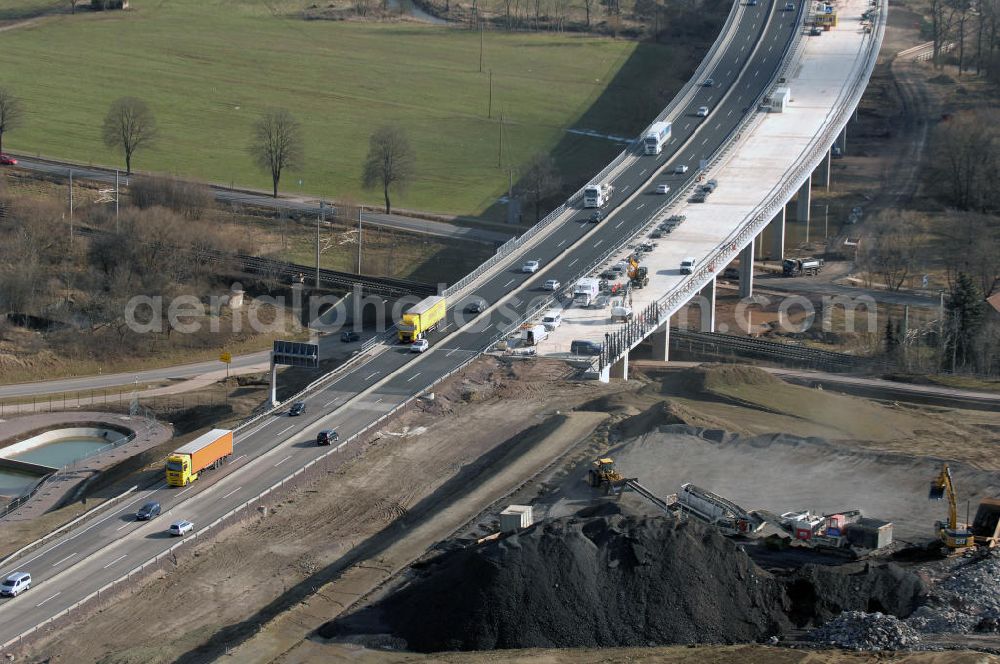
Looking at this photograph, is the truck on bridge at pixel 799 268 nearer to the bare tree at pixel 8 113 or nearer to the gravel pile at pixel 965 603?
the gravel pile at pixel 965 603

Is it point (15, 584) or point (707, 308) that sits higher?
point (707, 308)

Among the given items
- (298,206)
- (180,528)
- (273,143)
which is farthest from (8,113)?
(180,528)

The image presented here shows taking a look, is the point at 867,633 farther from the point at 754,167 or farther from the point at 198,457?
the point at 754,167

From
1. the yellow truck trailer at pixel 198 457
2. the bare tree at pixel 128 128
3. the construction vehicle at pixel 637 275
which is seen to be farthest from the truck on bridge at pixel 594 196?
the yellow truck trailer at pixel 198 457

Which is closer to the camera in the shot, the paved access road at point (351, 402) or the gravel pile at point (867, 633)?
the gravel pile at point (867, 633)

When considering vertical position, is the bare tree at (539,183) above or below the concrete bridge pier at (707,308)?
above

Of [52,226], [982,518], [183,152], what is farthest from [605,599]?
[183,152]

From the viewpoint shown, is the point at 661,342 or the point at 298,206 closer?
the point at 661,342
